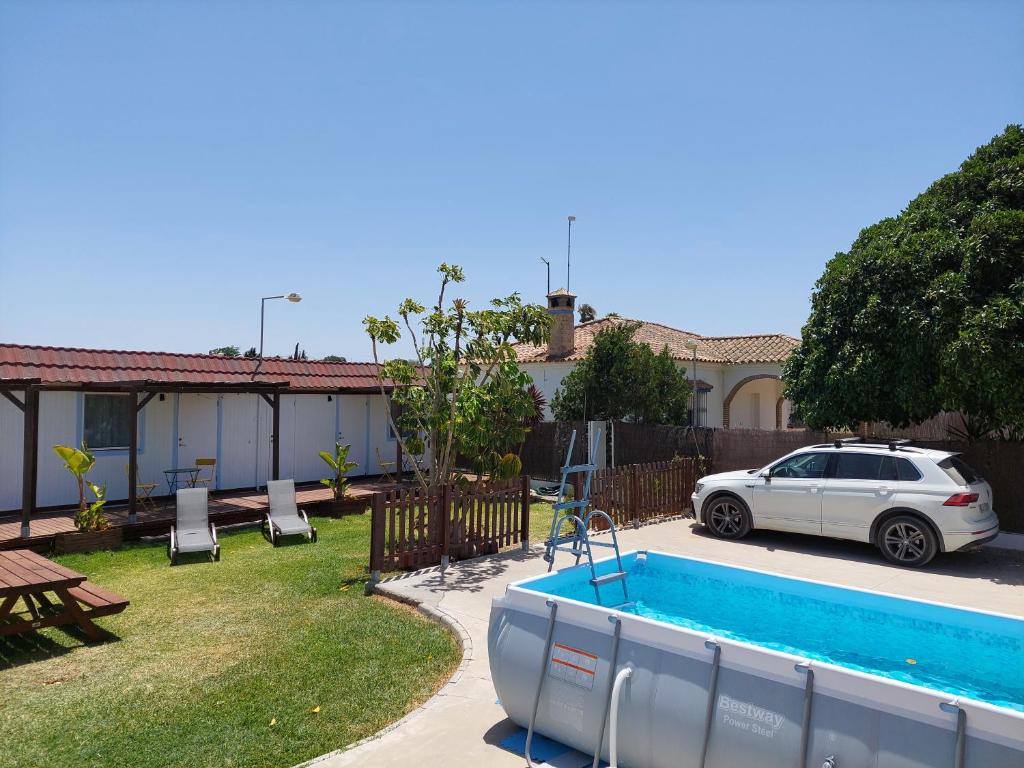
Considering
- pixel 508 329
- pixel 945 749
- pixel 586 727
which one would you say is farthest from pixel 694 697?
pixel 508 329

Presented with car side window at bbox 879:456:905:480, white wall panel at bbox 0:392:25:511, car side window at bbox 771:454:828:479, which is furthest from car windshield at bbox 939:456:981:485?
white wall panel at bbox 0:392:25:511

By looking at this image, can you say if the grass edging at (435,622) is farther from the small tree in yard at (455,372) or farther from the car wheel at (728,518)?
the car wheel at (728,518)

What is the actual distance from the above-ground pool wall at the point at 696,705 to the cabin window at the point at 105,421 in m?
11.8

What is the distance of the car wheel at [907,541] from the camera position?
32.3 feet

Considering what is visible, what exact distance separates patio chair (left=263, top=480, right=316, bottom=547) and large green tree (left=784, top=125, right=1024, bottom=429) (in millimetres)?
9344

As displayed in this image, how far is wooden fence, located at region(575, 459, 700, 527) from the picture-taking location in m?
12.9

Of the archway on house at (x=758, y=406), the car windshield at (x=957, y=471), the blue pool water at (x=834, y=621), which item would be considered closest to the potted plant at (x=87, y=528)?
the blue pool water at (x=834, y=621)

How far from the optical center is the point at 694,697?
4016 millimetres

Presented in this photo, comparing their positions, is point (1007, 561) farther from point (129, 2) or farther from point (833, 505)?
point (129, 2)

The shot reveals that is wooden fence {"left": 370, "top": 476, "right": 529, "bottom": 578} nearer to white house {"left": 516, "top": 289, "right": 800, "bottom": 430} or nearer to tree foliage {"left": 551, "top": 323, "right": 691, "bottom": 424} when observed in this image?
tree foliage {"left": 551, "top": 323, "right": 691, "bottom": 424}

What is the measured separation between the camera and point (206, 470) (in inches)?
603

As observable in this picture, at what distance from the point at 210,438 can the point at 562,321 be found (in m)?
12.4

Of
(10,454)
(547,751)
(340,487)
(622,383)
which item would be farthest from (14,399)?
(622,383)

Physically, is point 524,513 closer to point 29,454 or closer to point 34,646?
point 34,646
